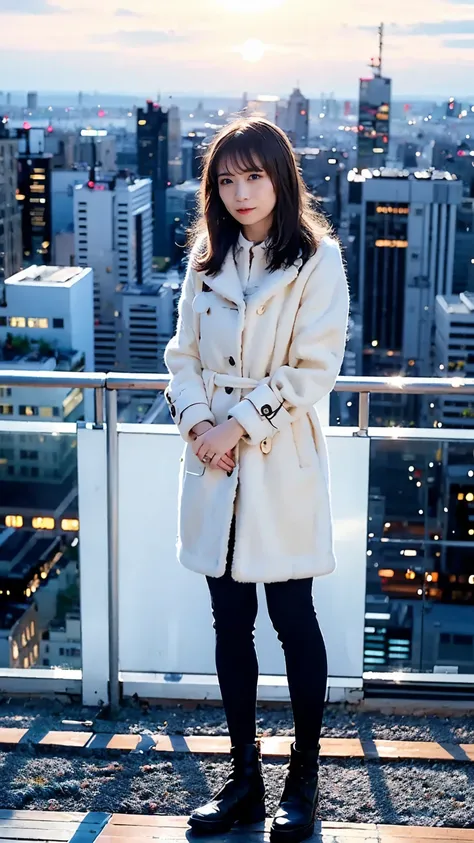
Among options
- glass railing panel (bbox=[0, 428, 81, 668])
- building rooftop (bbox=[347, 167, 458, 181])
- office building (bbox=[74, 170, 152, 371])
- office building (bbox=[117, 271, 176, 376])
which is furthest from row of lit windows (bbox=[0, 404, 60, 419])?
office building (bbox=[74, 170, 152, 371])

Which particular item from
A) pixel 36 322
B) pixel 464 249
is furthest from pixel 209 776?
pixel 464 249

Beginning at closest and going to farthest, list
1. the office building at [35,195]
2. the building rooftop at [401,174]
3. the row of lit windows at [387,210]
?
the building rooftop at [401,174], the row of lit windows at [387,210], the office building at [35,195]

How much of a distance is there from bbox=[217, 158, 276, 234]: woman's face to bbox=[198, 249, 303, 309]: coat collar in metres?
0.08

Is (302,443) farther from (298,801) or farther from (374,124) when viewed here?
(374,124)

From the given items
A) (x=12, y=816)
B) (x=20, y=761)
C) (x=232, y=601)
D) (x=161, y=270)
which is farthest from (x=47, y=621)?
(x=161, y=270)

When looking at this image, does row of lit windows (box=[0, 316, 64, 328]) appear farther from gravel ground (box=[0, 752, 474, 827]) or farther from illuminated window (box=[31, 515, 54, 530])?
gravel ground (box=[0, 752, 474, 827])

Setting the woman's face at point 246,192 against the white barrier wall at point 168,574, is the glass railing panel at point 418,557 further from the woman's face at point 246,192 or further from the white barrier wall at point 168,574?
the woman's face at point 246,192

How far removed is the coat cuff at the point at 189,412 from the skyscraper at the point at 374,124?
36864 mm

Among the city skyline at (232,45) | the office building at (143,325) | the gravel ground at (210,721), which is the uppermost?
the city skyline at (232,45)

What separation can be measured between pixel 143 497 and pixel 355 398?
1.58 ft

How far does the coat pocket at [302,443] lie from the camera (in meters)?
1.47

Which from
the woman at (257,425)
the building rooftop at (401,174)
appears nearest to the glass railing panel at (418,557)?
the woman at (257,425)

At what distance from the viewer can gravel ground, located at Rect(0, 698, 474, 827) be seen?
1.62 m

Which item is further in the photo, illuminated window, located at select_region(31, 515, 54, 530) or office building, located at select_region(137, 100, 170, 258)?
office building, located at select_region(137, 100, 170, 258)
